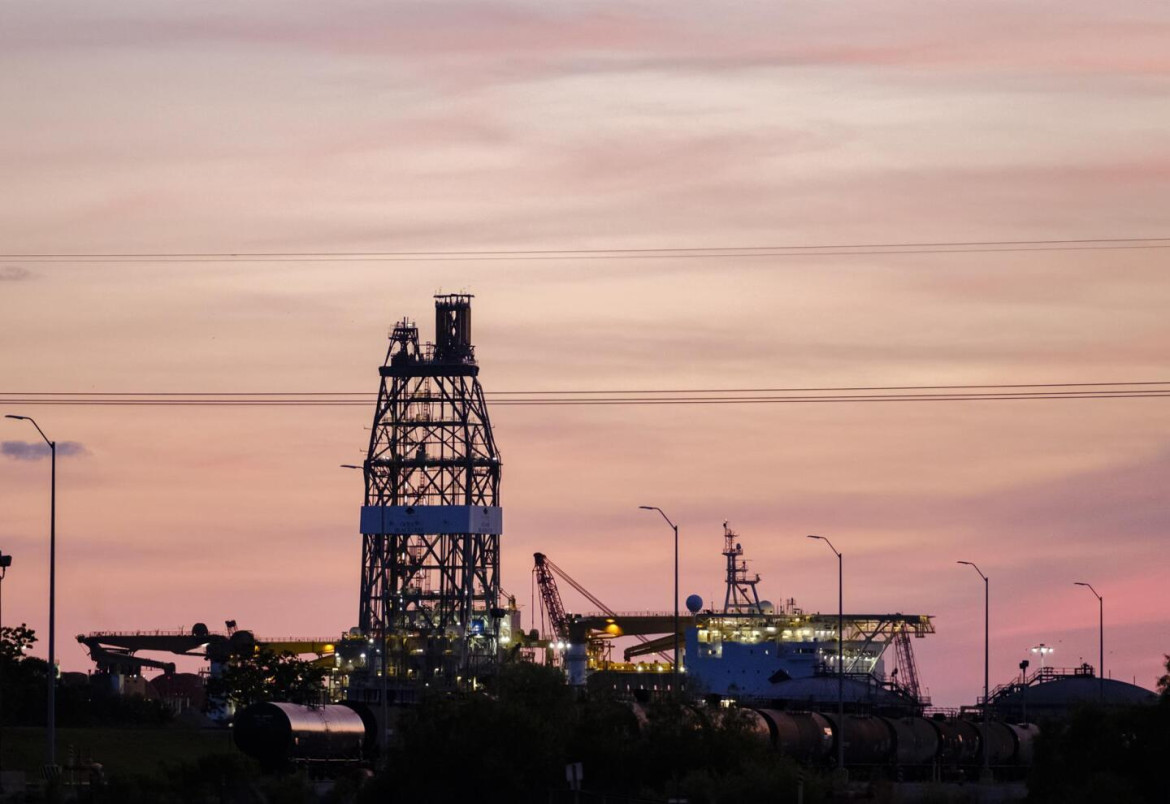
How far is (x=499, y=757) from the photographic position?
3221 inches

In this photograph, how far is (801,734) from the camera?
328 feet

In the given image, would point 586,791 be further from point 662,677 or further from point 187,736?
point 662,677

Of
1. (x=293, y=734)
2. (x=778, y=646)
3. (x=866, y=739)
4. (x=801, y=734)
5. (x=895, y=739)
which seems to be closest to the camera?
(x=293, y=734)

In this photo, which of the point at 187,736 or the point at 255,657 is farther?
the point at 255,657

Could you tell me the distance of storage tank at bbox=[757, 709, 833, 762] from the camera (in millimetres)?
97188

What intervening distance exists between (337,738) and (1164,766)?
36.4 metres

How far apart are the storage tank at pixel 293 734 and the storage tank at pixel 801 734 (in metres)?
18.8

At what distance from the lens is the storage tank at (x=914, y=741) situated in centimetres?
11050

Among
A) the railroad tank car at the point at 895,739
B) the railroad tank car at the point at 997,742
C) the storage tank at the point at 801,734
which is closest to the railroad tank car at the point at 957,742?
the railroad tank car at the point at 895,739

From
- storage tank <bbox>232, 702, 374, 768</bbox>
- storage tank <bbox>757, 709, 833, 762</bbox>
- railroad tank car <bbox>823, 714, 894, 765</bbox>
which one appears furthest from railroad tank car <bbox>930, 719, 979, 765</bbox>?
storage tank <bbox>232, 702, 374, 768</bbox>

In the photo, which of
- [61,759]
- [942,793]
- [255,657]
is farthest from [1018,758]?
[255,657]

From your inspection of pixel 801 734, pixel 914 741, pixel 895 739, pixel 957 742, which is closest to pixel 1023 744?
pixel 957 742

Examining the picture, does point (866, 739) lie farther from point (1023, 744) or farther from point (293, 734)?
point (293, 734)

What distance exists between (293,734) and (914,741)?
1450 inches
